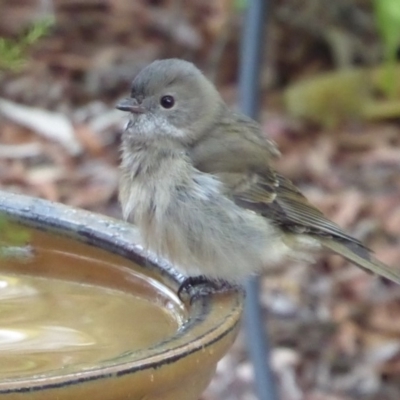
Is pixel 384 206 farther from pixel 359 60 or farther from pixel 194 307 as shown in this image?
pixel 194 307

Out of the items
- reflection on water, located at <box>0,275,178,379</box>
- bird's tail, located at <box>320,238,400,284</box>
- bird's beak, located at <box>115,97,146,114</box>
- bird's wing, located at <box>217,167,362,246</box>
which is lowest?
reflection on water, located at <box>0,275,178,379</box>

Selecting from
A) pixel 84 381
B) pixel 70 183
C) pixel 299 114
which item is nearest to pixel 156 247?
pixel 84 381

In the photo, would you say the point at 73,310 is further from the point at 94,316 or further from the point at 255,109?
the point at 255,109

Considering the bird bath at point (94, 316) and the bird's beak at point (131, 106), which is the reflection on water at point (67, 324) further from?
the bird's beak at point (131, 106)

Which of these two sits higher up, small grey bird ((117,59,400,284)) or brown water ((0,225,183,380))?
small grey bird ((117,59,400,284))

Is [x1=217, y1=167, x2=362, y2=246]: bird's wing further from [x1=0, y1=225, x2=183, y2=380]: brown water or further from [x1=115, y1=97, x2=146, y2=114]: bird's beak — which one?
[x1=0, y1=225, x2=183, y2=380]: brown water

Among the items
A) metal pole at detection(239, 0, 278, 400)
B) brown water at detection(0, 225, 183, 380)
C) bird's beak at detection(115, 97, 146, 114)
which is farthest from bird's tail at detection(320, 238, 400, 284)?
brown water at detection(0, 225, 183, 380)
